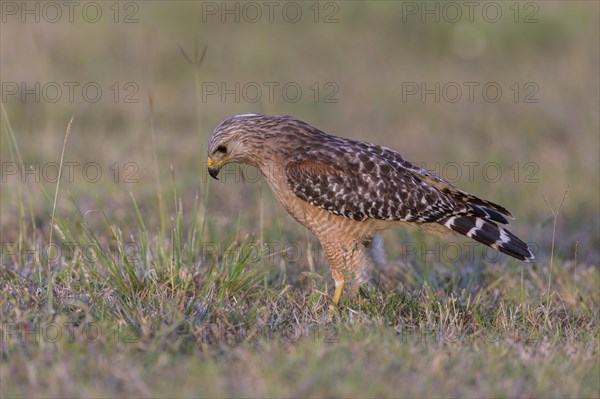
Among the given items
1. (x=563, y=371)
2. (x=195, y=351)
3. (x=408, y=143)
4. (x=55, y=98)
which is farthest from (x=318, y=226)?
(x=55, y=98)

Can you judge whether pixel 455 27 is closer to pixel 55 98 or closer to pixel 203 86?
pixel 203 86

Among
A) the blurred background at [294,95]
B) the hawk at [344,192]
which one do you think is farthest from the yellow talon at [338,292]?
the blurred background at [294,95]

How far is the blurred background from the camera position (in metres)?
8.34

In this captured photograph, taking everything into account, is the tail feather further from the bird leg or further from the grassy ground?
the bird leg

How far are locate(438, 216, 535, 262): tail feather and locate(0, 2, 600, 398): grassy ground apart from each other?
22 centimetres

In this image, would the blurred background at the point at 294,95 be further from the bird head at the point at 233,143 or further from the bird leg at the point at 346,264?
the bird leg at the point at 346,264

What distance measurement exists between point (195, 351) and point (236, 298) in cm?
111

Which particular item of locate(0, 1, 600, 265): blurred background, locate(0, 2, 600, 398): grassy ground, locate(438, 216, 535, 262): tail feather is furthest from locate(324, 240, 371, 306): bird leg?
locate(0, 1, 600, 265): blurred background

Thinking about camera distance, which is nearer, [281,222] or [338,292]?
[338,292]

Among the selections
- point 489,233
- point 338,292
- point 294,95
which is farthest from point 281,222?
point 294,95

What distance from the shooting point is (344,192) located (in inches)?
223

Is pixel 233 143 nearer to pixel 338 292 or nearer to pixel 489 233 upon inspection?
pixel 338 292

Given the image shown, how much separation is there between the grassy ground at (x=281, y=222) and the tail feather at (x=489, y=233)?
0.22m

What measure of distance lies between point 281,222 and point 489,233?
8.42 ft
